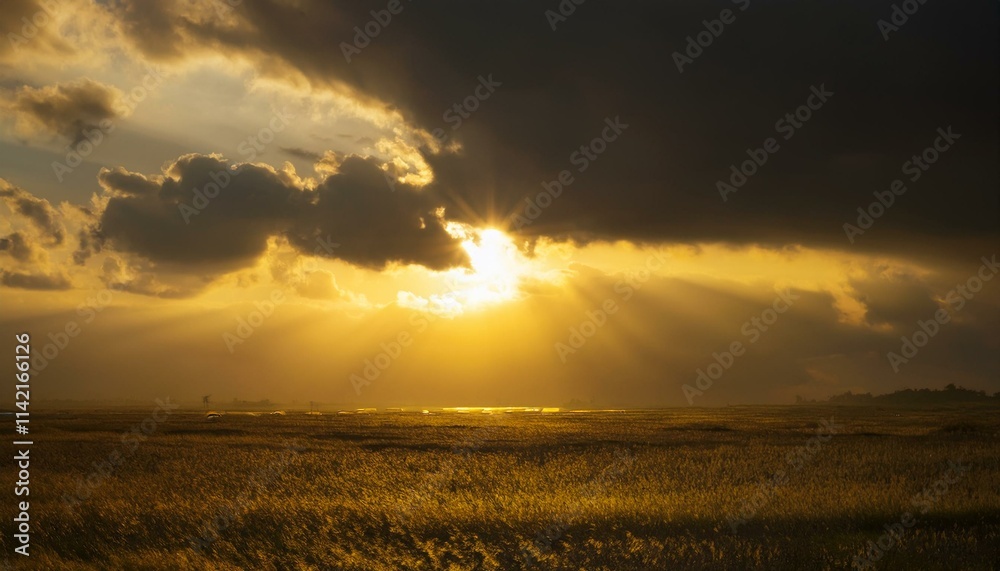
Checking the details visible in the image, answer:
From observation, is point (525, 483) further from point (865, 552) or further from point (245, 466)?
point (245, 466)

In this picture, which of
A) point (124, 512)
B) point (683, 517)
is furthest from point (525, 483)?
point (124, 512)

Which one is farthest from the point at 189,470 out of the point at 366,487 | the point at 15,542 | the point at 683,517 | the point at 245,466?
the point at 683,517

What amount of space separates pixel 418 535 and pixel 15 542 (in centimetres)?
874

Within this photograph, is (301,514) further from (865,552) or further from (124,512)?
(865,552)

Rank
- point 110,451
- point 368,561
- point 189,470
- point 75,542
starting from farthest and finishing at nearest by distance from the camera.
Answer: point 110,451 → point 189,470 → point 75,542 → point 368,561

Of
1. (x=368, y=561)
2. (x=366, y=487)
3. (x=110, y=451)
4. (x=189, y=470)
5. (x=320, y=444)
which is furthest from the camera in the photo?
(x=320, y=444)

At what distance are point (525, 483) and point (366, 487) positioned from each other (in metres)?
5.12

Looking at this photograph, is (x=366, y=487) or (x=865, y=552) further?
(x=366, y=487)

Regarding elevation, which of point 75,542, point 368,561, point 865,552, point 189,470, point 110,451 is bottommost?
point 865,552

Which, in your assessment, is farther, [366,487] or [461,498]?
[366,487]

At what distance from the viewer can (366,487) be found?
2197 cm

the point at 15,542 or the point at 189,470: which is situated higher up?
the point at 189,470

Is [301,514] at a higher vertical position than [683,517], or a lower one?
higher

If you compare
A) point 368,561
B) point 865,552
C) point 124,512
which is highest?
point 124,512
